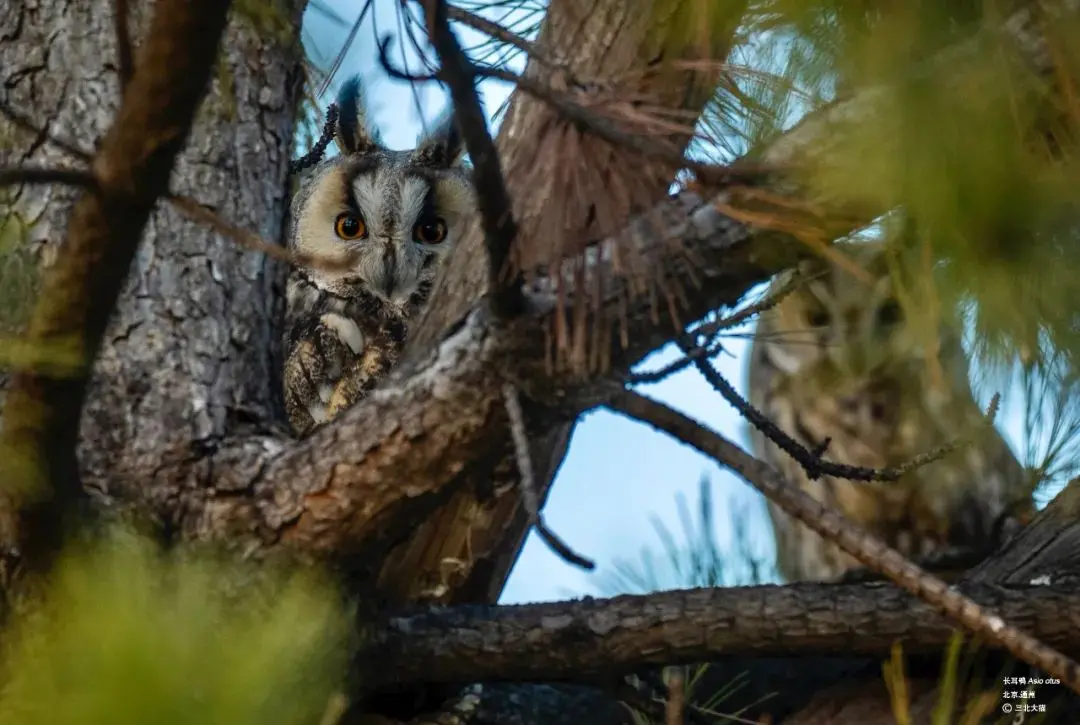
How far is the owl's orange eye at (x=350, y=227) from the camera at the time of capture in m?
2.80

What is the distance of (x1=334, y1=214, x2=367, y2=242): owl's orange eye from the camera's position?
2.80m

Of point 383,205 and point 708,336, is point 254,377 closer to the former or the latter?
point 708,336

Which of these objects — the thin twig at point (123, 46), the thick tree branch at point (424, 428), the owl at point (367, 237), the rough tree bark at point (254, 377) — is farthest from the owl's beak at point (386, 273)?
the thin twig at point (123, 46)

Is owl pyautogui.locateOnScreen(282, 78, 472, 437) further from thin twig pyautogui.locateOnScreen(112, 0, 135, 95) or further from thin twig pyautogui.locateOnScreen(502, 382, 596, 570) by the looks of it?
thin twig pyautogui.locateOnScreen(112, 0, 135, 95)

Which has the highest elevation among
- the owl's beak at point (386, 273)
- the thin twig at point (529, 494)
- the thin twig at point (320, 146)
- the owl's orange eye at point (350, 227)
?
the owl's orange eye at point (350, 227)

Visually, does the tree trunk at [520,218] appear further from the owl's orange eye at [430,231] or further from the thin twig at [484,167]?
the owl's orange eye at [430,231]

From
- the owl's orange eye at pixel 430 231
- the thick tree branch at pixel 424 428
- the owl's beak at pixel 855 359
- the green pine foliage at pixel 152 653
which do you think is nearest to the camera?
the green pine foliage at pixel 152 653

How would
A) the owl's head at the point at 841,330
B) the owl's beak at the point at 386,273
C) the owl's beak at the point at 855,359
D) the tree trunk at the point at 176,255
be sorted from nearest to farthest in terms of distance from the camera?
the tree trunk at the point at 176,255 < the owl's head at the point at 841,330 < the owl's beak at the point at 855,359 < the owl's beak at the point at 386,273

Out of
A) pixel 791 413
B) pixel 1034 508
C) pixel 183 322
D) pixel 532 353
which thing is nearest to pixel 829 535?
pixel 532 353

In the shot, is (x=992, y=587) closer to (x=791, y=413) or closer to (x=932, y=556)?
(x=932, y=556)

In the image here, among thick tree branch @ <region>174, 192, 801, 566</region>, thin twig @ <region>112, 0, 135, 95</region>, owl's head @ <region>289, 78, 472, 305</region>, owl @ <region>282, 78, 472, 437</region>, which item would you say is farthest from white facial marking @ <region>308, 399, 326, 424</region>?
thin twig @ <region>112, 0, 135, 95</region>

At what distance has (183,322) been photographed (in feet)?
5.40

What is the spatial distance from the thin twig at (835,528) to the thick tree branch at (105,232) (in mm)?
444

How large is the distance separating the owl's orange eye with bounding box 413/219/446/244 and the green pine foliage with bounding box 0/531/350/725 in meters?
1.51
